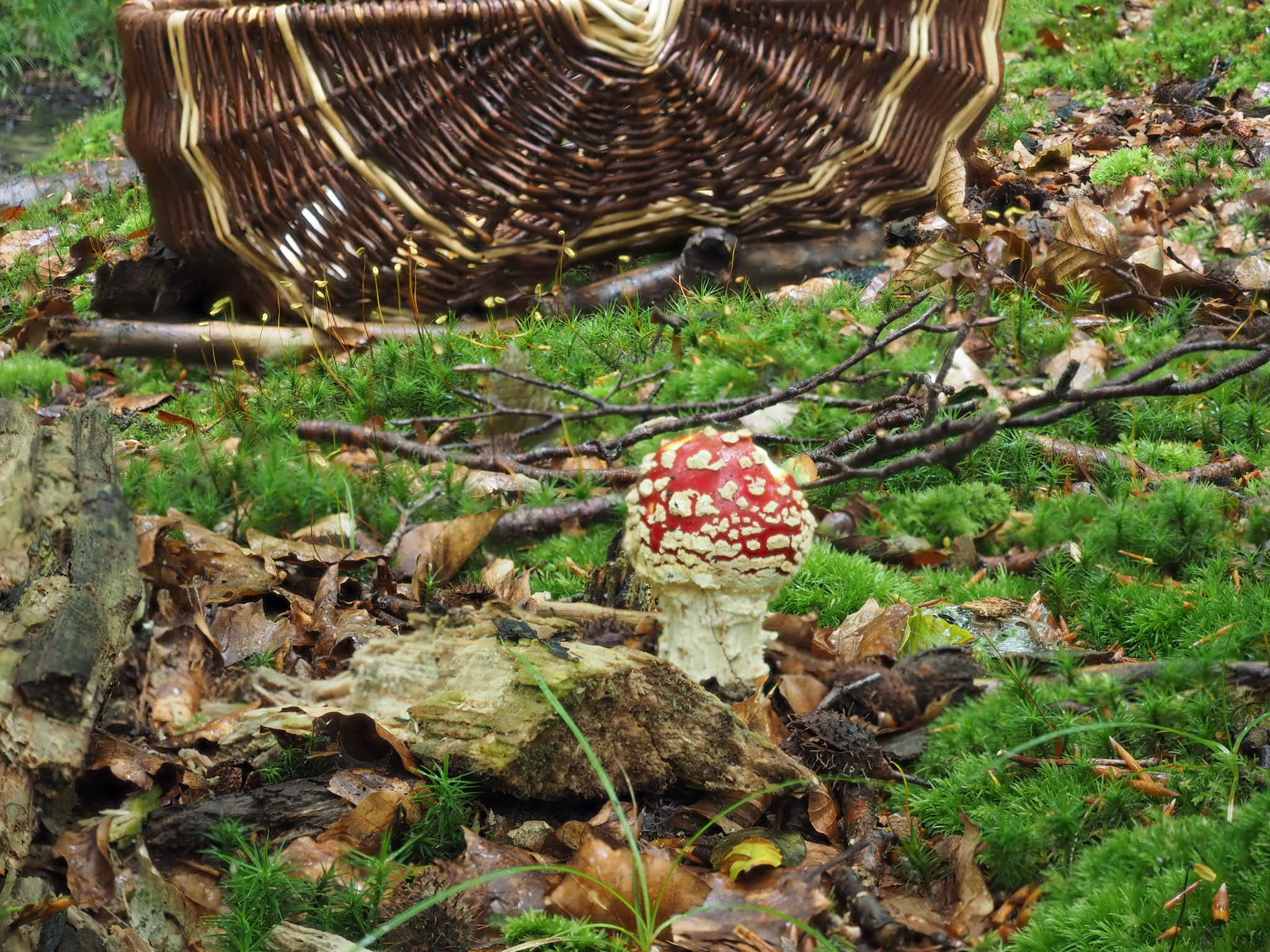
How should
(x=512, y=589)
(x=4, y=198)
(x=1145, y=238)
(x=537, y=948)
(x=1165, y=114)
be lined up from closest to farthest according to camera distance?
1. (x=537, y=948)
2. (x=512, y=589)
3. (x=1145, y=238)
4. (x=1165, y=114)
5. (x=4, y=198)

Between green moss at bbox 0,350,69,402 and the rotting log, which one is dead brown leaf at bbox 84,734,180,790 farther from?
green moss at bbox 0,350,69,402

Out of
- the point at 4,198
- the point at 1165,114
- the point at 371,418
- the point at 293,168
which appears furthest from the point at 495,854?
the point at 4,198

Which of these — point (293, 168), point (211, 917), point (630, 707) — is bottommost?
point (211, 917)

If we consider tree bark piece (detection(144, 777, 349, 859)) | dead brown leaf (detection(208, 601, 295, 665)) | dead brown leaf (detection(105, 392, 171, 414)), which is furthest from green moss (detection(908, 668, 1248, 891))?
dead brown leaf (detection(105, 392, 171, 414))

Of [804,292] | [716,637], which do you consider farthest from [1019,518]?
[804,292]

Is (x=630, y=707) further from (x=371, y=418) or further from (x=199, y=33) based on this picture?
(x=199, y=33)

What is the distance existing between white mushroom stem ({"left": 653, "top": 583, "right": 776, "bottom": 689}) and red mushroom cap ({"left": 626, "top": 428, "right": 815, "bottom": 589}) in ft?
0.39

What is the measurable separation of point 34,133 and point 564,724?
394 inches

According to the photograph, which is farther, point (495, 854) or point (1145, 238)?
point (1145, 238)

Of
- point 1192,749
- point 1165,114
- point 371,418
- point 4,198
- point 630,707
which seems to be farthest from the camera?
point 4,198

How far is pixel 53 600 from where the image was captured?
2.05 metres

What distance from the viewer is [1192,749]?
197 cm

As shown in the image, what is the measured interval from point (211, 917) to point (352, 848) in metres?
0.26

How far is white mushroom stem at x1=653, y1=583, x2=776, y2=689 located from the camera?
8.13 feet
